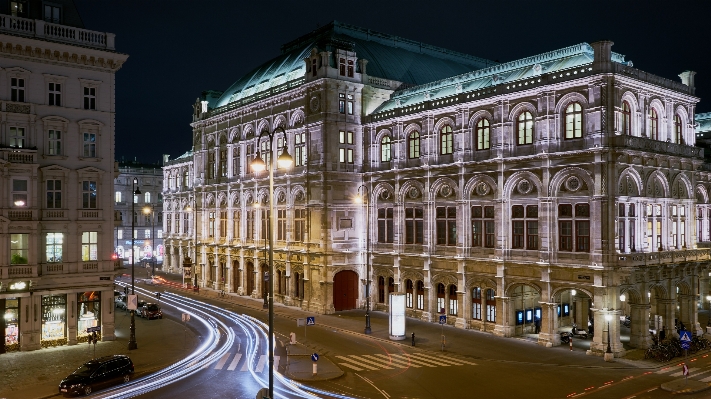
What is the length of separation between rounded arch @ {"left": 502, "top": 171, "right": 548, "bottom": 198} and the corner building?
0.47 feet

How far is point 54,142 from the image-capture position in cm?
3956

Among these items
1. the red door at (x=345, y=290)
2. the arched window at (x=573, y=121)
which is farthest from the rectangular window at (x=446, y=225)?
the arched window at (x=573, y=121)

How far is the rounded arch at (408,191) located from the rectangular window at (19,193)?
28902 mm

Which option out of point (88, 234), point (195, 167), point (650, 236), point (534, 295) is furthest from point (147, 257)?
point (650, 236)

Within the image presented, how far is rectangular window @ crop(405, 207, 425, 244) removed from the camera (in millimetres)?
50969

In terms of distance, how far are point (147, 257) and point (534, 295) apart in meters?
87.5

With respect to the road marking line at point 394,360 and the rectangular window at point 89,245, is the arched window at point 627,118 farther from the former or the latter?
the rectangular window at point 89,245

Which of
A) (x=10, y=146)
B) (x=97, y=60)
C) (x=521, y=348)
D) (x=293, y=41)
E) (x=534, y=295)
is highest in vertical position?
(x=293, y=41)

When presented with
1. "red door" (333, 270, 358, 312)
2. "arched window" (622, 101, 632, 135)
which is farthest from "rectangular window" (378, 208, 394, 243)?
"arched window" (622, 101, 632, 135)

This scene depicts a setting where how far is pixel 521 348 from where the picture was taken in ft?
129

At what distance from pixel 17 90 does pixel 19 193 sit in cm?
670

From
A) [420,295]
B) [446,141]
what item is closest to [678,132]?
[446,141]

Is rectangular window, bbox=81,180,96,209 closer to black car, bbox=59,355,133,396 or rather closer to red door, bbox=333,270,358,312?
black car, bbox=59,355,133,396

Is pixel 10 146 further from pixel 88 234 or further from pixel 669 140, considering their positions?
pixel 669 140
